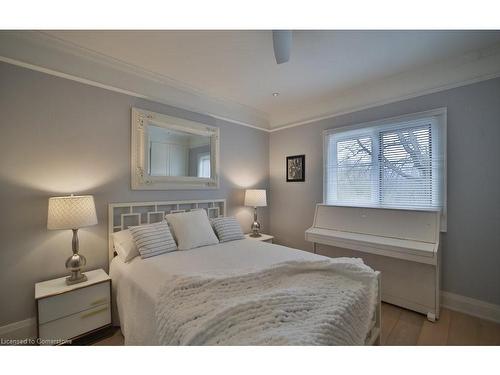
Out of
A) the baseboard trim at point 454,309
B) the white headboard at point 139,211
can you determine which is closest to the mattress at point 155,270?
the white headboard at point 139,211

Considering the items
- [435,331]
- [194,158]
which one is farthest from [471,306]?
[194,158]

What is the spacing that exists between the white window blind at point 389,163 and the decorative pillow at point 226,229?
1346 millimetres

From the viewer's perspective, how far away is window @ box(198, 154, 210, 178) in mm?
2705

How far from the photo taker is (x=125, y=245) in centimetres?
184

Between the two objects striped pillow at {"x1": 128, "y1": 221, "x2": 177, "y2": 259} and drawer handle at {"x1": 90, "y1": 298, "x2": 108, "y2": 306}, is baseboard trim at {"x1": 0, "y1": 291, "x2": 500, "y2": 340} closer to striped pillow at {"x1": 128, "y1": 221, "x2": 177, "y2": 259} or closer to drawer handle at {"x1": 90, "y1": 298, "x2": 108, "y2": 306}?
drawer handle at {"x1": 90, "y1": 298, "x2": 108, "y2": 306}

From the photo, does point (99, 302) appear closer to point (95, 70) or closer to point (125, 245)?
point (125, 245)

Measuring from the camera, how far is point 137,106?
2180 mm

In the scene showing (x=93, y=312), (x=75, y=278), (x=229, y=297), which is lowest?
(x=93, y=312)

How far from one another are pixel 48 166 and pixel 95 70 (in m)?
0.94

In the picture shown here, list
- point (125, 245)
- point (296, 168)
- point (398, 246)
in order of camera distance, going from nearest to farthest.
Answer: point (125, 245)
point (398, 246)
point (296, 168)

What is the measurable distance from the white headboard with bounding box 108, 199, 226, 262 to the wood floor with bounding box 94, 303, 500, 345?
90 cm
